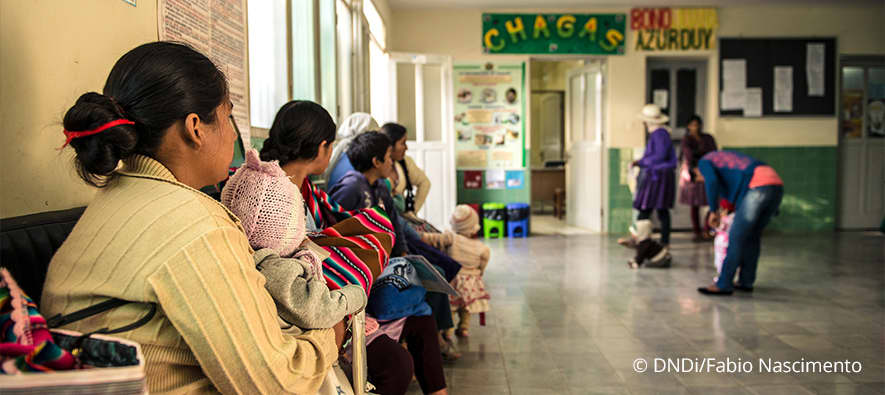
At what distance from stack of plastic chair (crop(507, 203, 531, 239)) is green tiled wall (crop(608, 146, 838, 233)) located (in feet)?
3.89

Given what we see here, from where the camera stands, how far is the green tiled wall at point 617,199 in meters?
8.24

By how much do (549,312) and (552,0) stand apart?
15.6 ft

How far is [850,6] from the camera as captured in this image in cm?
819

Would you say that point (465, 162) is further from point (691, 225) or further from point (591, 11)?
point (691, 225)

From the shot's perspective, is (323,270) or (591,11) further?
(591,11)

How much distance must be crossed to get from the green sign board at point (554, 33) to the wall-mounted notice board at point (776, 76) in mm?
1443

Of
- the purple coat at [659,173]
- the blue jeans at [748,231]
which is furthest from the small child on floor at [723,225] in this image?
the purple coat at [659,173]

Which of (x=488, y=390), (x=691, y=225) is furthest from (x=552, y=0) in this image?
(x=488, y=390)

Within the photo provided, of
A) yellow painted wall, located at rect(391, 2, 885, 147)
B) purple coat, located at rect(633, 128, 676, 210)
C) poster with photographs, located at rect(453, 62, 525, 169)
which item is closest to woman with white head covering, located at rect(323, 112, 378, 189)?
purple coat, located at rect(633, 128, 676, 210)

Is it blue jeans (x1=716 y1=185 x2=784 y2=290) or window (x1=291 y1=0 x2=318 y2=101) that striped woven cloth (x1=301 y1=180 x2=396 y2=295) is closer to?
window (x1=291 y1=0 x2=318 y2=101)

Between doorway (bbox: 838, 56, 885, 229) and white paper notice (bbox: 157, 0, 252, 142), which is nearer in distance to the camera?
white paper notice (bbox: 157, 0, 252, 142)

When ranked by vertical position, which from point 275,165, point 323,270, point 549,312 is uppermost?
point 275,165

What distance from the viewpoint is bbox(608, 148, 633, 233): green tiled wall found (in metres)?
8.24

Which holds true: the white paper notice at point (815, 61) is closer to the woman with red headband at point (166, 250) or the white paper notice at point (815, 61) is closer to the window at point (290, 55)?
the window at point (290, 55)
